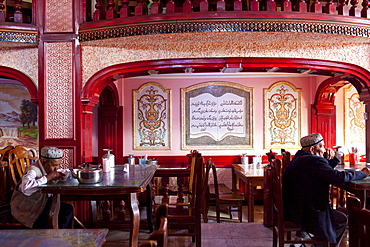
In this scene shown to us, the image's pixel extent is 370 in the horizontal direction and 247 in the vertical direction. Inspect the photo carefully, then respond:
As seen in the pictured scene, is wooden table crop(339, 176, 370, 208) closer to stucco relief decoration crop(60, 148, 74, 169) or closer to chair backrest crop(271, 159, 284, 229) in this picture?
chair backrest crop(271, 159, 284, 229)

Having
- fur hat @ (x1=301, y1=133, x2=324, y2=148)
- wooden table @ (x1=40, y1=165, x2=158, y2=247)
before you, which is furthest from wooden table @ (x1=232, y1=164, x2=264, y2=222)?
wooden table @ (x1=40, y1=165, x2=158, y2=247)

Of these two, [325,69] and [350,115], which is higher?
[325,69]

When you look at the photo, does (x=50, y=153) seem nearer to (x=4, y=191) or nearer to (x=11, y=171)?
(x=11, y=171)

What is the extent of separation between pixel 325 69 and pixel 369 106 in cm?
92

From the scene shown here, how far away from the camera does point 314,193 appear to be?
2.99m

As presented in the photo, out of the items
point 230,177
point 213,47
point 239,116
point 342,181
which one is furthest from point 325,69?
point 230,177

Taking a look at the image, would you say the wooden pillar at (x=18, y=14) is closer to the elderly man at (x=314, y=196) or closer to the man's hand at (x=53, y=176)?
the man's hand at (x=53, y=176)

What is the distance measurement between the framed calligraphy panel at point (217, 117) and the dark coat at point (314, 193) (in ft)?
12.8

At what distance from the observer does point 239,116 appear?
7.02 m

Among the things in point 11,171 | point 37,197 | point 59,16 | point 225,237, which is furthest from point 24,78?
point 225,237

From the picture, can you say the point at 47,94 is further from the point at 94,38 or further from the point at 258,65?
the point at 258,65

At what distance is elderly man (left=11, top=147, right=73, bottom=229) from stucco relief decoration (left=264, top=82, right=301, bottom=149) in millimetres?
4806

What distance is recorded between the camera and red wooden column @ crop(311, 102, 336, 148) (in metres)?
6.84

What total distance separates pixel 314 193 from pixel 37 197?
2.71 m
